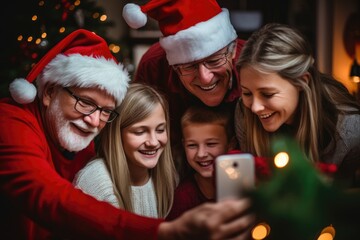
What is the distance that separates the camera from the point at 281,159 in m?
0.94

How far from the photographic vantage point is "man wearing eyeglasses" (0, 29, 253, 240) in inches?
43.1

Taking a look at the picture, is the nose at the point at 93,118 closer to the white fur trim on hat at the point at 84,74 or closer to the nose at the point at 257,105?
the white fur trim on hat at the point at 84,74

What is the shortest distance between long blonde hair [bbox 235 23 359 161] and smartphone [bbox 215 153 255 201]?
0.56 m

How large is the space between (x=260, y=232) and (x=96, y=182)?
0.79 metres

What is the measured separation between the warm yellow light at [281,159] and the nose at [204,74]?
0.87 meters

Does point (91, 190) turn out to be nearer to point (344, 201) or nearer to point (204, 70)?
point (204, 70)

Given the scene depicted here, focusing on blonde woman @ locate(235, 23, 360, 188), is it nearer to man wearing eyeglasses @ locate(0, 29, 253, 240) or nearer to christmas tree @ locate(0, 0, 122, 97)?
man wearing eyeglasses @ locate(0, 29, 253, 240)

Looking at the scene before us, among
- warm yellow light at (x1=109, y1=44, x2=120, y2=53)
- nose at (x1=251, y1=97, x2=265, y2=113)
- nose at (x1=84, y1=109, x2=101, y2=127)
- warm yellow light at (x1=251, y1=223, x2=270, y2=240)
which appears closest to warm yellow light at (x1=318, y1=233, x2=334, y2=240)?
warm yellow light at (x1=251, y1=223, x2=270, y2=240)

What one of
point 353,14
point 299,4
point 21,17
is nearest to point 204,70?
point 21,17

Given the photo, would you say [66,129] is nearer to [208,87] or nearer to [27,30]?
[208,87]

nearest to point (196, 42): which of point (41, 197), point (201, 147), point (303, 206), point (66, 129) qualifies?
point (201, 147)

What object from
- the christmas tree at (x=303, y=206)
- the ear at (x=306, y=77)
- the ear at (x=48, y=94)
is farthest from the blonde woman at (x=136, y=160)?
the christmas tree at (x=303, y=206)

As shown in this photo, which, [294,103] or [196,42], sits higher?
[196,42]

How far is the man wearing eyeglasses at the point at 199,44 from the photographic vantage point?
1.83m
